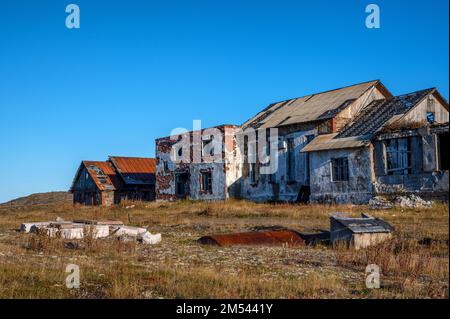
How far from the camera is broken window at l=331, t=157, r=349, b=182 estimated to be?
2473cm

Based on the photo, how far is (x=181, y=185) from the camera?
3481 centimetres

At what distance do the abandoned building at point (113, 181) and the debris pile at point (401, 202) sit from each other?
2090cm

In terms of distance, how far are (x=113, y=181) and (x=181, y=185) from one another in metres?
A: 6.46

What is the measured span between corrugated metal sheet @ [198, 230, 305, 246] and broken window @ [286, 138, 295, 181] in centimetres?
1626

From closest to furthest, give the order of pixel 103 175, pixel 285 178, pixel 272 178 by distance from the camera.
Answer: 1. pixel 285 178
2. pixel 272 178
3. pixel 103 175

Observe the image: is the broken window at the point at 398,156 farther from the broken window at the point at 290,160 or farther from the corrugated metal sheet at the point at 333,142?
the broken window at the point at 290,160

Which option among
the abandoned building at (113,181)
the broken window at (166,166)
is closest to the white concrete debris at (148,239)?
the broken window at (166,166)

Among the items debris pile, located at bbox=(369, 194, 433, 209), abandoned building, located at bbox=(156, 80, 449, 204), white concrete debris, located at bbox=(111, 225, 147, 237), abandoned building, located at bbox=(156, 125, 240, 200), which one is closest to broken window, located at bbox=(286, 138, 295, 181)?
abandoned building, located at bbox=(156, 80, 449, 204)

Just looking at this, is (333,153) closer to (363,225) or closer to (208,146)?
(208,146)

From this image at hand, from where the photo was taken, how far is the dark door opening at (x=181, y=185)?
1352 inches

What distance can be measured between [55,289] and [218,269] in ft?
8.40

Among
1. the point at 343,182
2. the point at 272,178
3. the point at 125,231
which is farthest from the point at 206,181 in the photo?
the point at 125,231

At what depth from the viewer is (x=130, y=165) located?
4038 cm

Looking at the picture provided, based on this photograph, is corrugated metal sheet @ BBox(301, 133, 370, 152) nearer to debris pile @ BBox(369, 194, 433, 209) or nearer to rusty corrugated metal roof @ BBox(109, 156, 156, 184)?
debris pile @ BBox(369, 194, 433, 209)
